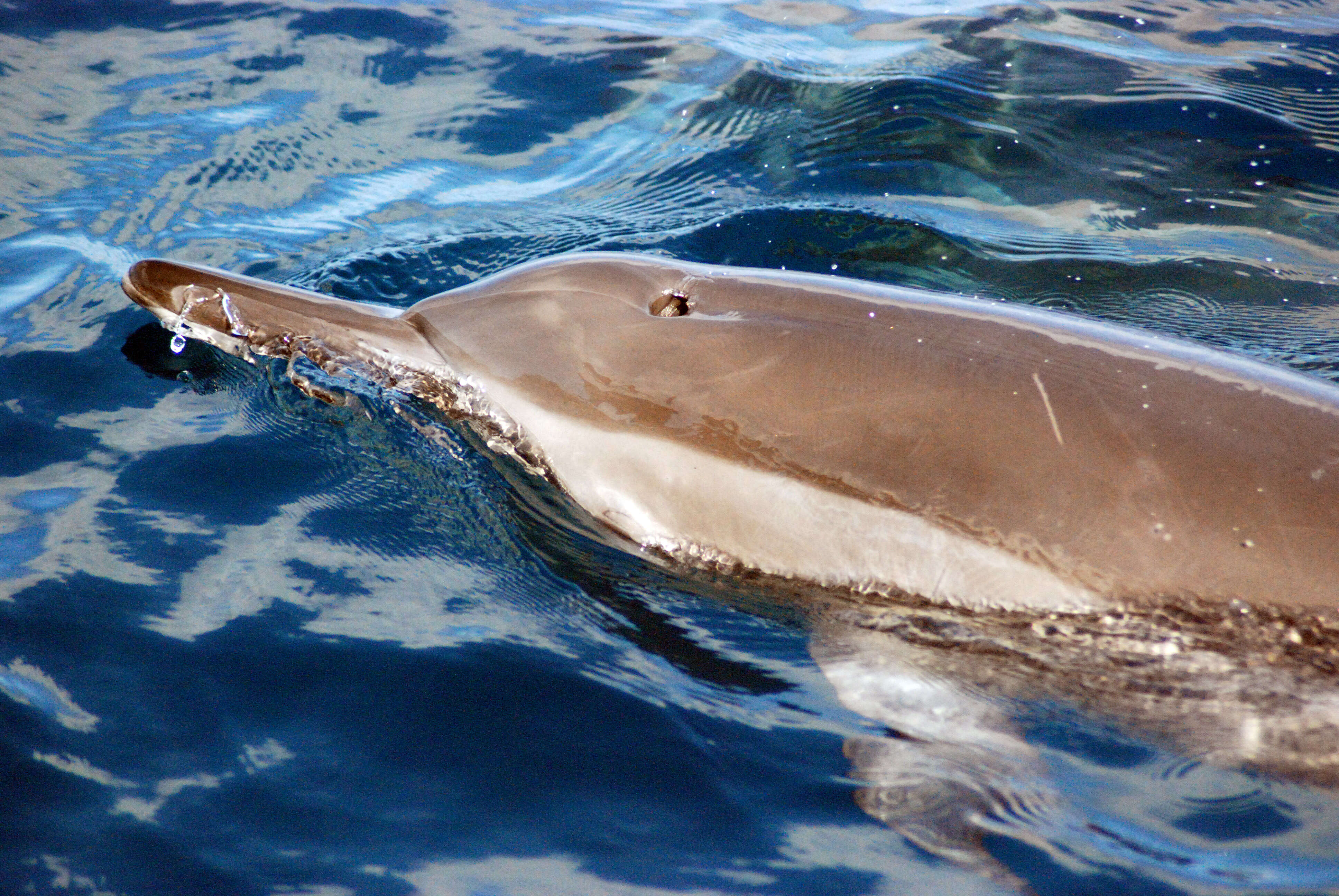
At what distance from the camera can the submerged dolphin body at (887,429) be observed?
2.78 meters

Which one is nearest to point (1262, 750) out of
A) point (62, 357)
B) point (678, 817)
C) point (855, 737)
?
point (855, 737)

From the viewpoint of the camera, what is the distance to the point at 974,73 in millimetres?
8078

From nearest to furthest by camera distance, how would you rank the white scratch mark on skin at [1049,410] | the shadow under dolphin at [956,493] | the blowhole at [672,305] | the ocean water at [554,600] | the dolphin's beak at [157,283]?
the ocean water at [554,600] → the shadow under dolphin at [956,493] → the white scratch mark on skin at [1049,410] → the blowhole at [672,305] → the dolphin's beak at [157,283]

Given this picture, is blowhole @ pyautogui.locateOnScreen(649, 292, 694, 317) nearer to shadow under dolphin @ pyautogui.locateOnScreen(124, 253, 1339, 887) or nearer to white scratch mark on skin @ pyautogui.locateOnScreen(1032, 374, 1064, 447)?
shadow under dolphin @ pyautogui.locateOnScreen(124, 253, 1339, 887)

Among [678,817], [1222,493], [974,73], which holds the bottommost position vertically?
[678,817]

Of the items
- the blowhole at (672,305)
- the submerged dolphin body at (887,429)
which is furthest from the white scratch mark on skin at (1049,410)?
the blowhole at (672,305)

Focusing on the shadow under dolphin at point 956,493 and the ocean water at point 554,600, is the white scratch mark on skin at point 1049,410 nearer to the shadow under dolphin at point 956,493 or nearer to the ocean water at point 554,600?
the shadow under dolphin at point 956,493

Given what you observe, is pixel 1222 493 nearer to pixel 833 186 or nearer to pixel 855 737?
pixel 855 737

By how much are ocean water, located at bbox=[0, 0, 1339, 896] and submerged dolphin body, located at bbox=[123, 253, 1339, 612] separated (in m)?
0.13

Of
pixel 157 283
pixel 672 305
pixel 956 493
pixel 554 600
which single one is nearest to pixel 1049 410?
pixel 956 493

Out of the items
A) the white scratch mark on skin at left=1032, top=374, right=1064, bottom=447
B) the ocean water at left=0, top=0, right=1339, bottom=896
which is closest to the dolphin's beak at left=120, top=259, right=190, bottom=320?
the ocean water at left=0, top=0, right=1339, bottom=896

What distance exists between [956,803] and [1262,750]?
2.51 ft

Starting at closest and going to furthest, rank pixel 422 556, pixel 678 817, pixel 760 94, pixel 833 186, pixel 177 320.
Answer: pixel 678 817
pixel 422 556
pixel 177 320
pixel 833 186
pixel 760 94

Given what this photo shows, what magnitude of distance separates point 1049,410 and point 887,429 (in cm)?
42
